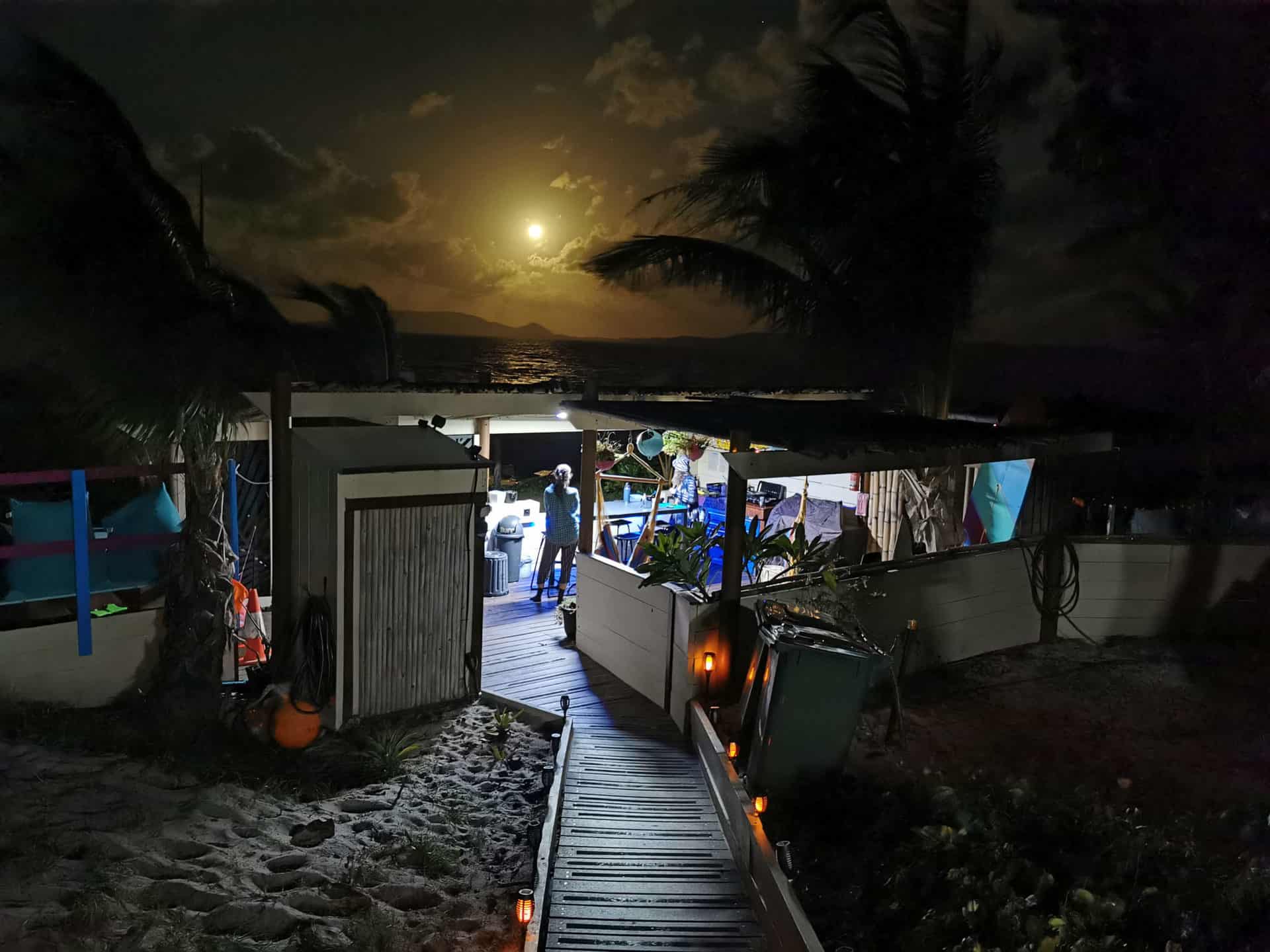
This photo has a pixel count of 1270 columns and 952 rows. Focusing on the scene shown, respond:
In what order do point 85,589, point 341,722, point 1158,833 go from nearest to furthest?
1. point 1158,833
2. point 85,589
3. point 341,722

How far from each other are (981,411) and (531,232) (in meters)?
12.9

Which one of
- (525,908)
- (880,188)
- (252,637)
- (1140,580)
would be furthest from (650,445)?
(525,908)

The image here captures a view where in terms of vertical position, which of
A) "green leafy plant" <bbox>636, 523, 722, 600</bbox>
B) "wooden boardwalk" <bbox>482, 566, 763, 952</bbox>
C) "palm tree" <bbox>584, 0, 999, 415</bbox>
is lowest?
"wooden boardwalk" <bbox>482, 566, 763, 952</bbox>

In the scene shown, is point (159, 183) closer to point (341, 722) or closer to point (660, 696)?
point (341, 722)

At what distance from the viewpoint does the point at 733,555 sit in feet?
23.9

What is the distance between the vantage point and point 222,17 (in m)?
17.3

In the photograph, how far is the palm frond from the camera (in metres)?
12.0

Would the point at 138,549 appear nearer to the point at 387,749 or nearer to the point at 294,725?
the point at 294,725

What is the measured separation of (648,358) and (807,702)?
768 inches

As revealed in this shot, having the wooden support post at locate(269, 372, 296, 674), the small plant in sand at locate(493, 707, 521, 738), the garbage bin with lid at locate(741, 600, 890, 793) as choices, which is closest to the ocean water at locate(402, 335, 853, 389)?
the wooden support post at locate(269, 372, 296, 674)

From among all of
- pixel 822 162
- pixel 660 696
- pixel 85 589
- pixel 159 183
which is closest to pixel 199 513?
pixel 85 589

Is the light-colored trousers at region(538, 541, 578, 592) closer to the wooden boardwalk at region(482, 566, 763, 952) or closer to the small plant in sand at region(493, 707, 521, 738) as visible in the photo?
the wooden boardwalk at region(482, 566, 763, 952)

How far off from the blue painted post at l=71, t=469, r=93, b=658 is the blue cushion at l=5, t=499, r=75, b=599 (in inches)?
4.9

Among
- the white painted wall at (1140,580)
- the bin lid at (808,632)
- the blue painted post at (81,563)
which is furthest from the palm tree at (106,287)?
the white painted wall at (1140,580)
